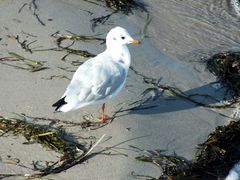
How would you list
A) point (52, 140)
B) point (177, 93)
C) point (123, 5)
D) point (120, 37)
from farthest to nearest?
point (123, 5) → point (177, 93) → point (120, 37) → point (52, 140)

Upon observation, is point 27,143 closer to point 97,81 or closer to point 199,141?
point 97,81

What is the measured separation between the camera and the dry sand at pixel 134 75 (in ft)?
14.6

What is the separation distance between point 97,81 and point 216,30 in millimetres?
2663

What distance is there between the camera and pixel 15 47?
567 cm

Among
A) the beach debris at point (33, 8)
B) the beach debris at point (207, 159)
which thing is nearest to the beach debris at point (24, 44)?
the beach debris at point (33, 8)

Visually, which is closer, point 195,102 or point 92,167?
point 92,167

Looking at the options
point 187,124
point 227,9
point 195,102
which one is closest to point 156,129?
point 187,124

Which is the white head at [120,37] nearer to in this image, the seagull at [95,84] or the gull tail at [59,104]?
the seagull at [95,84]

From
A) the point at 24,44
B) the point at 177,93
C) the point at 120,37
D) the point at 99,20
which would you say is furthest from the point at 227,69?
the point at 24,44

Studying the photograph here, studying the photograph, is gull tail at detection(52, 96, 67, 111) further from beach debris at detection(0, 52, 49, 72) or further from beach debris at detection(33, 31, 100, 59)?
beach debris at detection(33, 31, 100, 59)

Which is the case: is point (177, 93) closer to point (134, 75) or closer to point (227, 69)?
point (134, 75)

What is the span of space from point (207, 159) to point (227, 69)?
1.58 meters

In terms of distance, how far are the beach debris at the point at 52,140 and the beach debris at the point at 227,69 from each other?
1.70m

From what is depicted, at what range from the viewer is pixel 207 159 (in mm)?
4586
